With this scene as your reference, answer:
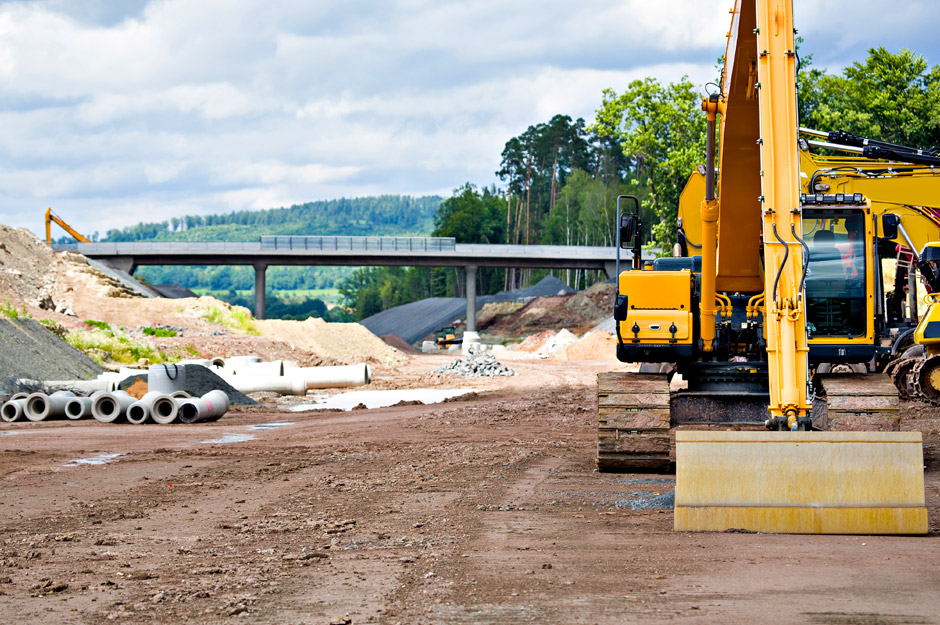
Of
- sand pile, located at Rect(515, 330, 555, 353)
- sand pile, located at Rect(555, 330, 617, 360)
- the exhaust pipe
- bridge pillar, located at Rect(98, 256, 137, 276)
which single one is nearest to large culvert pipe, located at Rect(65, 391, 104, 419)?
the exhaust pipe

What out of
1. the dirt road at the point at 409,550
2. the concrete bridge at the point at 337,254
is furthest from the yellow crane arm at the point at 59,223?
the dirt road at the point at 409,550

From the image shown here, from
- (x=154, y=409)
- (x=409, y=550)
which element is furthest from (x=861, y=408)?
(x=154, y=409)

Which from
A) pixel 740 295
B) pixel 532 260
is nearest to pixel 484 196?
pixel 532 260

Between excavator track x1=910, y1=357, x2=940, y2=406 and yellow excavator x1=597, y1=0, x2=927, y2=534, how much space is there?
7.46 metres

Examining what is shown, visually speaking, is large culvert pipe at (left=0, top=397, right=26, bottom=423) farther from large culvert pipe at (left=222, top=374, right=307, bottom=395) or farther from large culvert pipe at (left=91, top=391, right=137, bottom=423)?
large culvert pipe at (left=222, top=374, right=307, bottom=395)

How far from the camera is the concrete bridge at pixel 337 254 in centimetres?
7094

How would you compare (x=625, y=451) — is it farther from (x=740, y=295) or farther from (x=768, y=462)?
(x=768, y=462)

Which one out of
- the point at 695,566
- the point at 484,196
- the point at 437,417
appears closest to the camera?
the point at 695,566

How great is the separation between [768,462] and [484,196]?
122 metres

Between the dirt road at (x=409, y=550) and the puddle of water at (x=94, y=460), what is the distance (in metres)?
0.11

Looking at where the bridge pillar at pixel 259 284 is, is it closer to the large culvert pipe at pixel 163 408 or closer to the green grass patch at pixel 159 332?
the green grass patch at pixel 159 332

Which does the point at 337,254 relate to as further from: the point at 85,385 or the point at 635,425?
the point at 635,425

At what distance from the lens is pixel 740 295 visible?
1189 centimetres

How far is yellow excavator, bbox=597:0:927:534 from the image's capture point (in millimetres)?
7570
